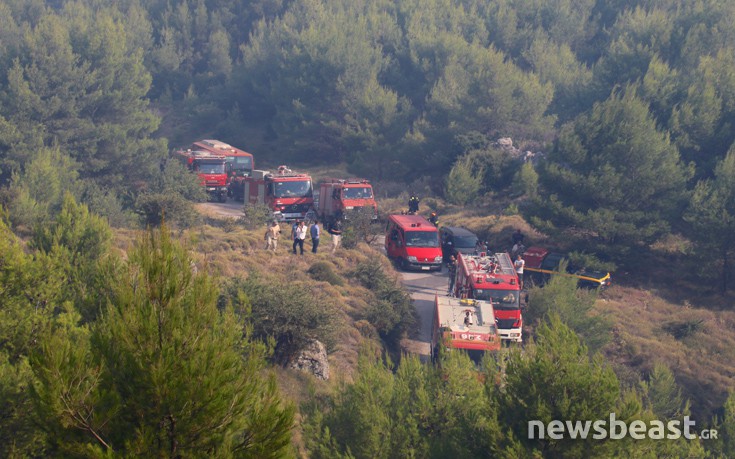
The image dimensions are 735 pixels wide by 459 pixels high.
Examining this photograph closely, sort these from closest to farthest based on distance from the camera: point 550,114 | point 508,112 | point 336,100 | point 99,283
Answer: point 99,283 → point 508,112 → point 550,114 → point 336,100

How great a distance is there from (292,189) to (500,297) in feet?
51.2

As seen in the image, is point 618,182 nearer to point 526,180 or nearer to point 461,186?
point 526,180

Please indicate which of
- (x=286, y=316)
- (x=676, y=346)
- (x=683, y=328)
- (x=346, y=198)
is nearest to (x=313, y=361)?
(x=286, y=316)

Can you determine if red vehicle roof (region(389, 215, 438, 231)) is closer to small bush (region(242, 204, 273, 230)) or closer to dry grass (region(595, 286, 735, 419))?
small bush (region(242, 204, 273, 230))

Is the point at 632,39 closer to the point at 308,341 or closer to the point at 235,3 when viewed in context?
the point at 308,341

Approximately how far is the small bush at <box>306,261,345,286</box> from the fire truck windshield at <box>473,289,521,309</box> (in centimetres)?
636

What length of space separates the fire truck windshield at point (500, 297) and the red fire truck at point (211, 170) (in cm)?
2397

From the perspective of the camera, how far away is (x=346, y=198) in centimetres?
3450

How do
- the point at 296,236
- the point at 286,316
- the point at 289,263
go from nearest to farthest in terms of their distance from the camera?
the point at 286,316
the point at 289,263
the point at 296,236

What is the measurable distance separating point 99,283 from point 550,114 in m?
48.6

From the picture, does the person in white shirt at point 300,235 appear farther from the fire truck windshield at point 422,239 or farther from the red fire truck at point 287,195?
the red fire truck at point 287,195

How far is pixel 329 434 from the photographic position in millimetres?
11852

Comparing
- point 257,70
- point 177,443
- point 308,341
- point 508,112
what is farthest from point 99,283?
point 257,70

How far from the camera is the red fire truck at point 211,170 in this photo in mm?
42344
